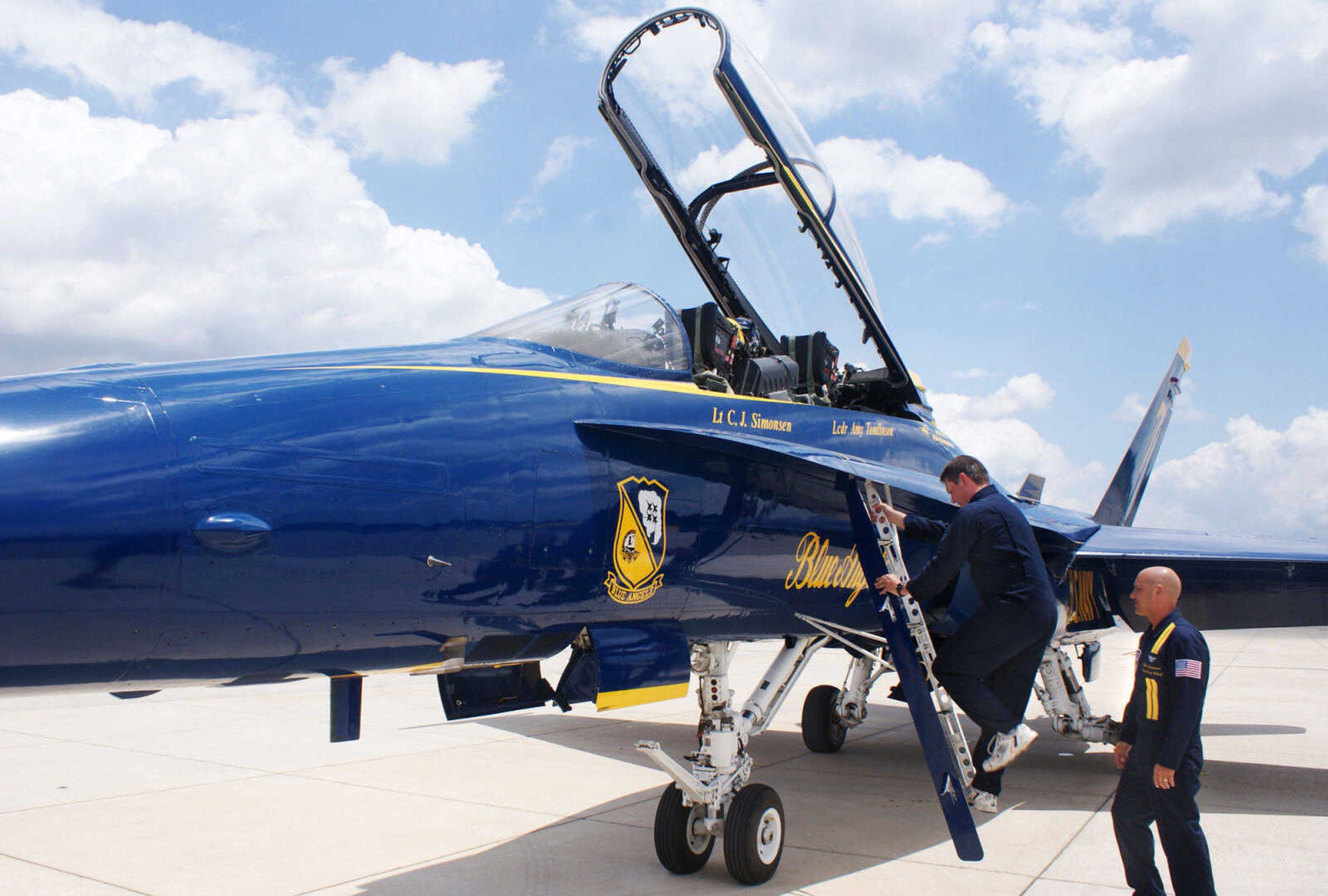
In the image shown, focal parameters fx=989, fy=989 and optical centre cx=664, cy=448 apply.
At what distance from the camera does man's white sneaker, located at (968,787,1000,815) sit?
15.9 ft

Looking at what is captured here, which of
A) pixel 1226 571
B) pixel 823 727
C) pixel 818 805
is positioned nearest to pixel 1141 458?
pixel 1226 571

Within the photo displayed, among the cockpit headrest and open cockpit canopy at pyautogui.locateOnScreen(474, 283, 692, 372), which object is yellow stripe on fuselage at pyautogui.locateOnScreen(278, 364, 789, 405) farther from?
the cockpit headrest

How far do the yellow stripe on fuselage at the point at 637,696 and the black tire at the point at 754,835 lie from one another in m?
0.68

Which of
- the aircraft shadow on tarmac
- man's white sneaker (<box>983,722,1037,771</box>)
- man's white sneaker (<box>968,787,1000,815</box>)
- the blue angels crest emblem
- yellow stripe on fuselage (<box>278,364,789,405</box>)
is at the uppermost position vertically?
yellow stripe on fuselage (<box>278,364,789,405</box>)

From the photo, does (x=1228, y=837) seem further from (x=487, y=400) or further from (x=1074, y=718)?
(x=487, y=400)

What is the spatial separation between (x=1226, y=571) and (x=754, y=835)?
4.83 metres

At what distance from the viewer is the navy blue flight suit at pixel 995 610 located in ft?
14.8

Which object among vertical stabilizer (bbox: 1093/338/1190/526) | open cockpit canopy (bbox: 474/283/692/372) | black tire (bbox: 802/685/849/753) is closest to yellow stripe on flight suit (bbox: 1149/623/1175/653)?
open cockpit canopy (bbox: 474/283/692/372)

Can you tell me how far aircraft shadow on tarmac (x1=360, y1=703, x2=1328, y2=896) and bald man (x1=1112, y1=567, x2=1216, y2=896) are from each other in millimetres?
1499

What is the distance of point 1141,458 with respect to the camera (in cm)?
1128

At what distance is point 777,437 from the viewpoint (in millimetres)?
4926

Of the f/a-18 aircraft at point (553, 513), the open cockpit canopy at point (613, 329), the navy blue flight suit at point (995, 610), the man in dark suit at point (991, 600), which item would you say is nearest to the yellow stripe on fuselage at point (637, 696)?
the f/a-18 aircraft at point (553, 513)

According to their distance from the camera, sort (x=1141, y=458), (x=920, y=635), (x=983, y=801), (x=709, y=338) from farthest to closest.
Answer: (x=1141, y=458) < (x=709, y=338) < (x=983, y=801) < (x=920, y=635)

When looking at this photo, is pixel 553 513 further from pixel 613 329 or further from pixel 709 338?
pixel 709 338
